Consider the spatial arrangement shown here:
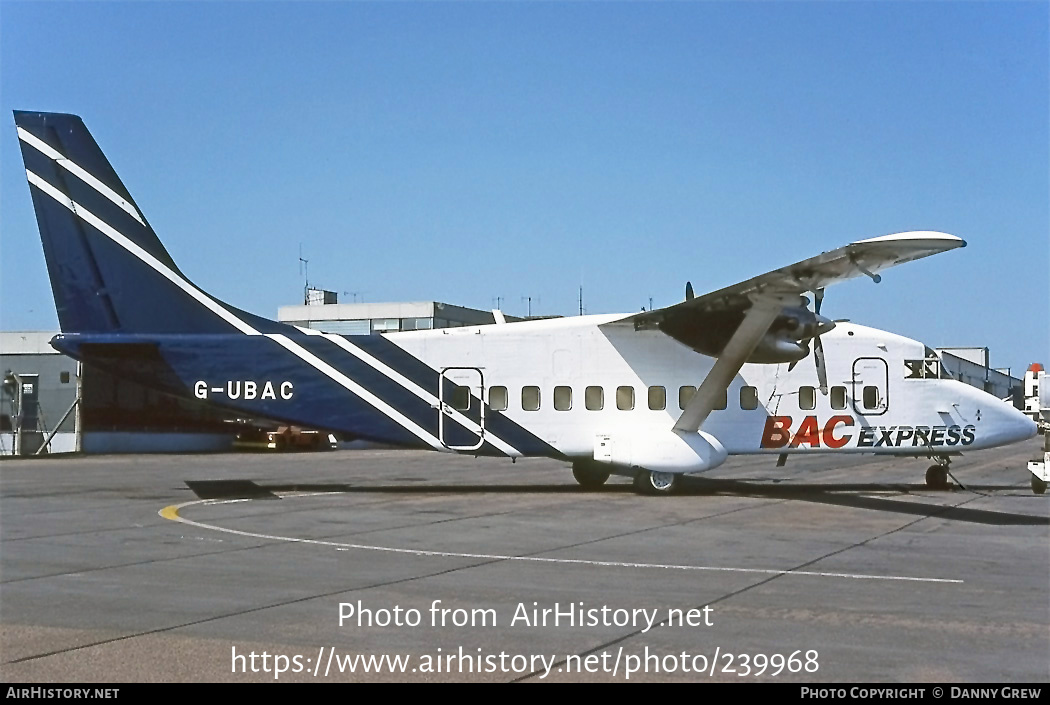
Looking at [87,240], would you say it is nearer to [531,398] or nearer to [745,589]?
[531,398]

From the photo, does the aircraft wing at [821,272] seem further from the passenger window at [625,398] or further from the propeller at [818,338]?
the passenger window at [625,398]

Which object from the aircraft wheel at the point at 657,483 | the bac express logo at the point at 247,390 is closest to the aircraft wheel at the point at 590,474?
the aircraft wheel at the point at 657,483

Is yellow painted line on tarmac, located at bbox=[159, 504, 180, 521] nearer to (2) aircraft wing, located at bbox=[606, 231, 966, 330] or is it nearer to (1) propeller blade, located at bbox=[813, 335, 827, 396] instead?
(2) aircraft wing, located at bbox=[606, 231, 966, 330]

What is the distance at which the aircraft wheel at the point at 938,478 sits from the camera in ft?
72.9

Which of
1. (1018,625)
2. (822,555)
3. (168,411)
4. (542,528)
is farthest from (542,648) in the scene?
(168,411)

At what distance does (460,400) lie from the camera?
21.1 metres

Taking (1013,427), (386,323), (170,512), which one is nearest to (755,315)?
(1013,427)

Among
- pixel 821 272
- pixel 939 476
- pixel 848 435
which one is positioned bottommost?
pixel 939 476

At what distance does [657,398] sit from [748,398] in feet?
6.39

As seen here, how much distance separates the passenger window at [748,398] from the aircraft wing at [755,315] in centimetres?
97

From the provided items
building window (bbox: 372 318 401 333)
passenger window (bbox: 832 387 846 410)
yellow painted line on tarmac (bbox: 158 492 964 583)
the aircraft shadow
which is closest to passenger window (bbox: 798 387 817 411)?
passenger window (bbox: 832 387 846 410)

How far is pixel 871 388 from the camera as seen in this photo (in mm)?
21609

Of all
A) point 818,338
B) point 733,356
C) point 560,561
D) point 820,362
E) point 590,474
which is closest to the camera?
point 560,561

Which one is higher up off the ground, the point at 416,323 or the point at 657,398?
the point at 416,323
